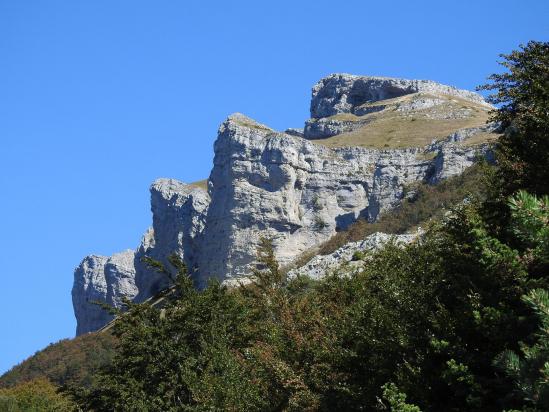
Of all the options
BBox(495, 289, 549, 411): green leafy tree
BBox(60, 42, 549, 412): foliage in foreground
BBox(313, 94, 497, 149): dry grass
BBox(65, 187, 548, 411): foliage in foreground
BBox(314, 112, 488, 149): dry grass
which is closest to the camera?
BBox(495, 289, 549, 411): green leafy tree

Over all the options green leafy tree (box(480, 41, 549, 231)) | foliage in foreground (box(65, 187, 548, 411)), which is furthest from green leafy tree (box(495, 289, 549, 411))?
green leafy tree (box(480, 41, 549, 231))

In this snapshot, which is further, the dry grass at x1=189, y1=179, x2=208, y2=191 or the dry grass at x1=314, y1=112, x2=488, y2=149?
the dry grass at x1=189, y1=179, x2=208, y2=191

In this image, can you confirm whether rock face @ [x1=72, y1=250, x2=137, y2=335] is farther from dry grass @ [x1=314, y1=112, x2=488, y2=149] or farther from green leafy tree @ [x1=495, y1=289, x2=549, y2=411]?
green leafy tree @ [x1=495, y1=289, x2=549, y2=411]

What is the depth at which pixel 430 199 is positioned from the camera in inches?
4476

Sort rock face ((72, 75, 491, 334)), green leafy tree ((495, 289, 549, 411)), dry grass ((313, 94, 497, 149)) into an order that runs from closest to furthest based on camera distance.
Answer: green leafy tree ((495, 289, 549, 411))
rock face ((72, 75, 491, 334))
dry grass ((313, 94, 497, 149))

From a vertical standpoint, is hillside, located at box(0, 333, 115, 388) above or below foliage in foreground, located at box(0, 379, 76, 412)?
above

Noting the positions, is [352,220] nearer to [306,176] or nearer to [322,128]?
[306,176]

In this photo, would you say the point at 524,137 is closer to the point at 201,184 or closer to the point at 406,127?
the point at 406,127

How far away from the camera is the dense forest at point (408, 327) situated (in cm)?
Result: 1192

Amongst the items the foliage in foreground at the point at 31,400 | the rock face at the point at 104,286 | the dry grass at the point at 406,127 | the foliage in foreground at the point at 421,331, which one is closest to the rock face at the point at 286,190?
the dry grass at the point at 406,127

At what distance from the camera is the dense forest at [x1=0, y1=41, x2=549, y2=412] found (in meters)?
11.9

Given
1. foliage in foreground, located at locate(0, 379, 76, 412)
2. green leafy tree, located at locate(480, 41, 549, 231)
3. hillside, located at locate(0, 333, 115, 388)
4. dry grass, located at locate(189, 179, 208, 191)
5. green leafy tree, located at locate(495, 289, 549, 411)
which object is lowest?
green leafy tree, located at locate(495, 289, 549, 411)

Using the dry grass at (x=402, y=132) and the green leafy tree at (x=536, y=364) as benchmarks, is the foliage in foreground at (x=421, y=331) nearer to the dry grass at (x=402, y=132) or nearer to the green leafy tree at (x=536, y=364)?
the green leafy tree at (x=536, y=364)

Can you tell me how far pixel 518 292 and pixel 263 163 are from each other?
12301 cm
